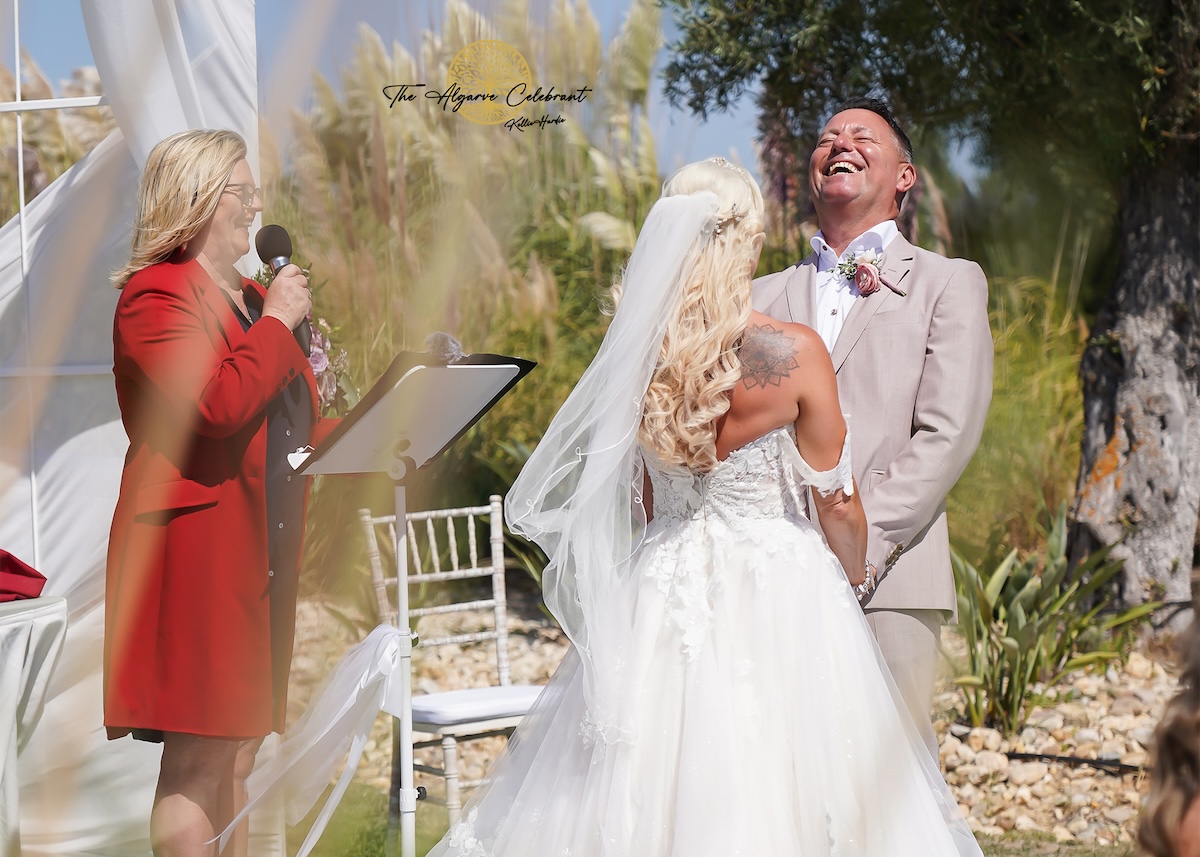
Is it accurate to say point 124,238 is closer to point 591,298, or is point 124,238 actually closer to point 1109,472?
point 591,298

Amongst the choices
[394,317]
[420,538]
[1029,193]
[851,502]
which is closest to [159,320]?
[851,502]

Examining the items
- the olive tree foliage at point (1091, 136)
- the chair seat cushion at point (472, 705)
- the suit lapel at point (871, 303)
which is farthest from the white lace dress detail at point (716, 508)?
the olive tree foliage at point (1091, 136)

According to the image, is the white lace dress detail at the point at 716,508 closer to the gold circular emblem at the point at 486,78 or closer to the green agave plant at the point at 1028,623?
the gold circular emblem at the point at 486,78

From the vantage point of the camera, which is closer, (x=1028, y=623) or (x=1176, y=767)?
(x=1176, y=767)

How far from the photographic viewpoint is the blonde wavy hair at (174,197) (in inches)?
78.2

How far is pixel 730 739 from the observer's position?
178cm

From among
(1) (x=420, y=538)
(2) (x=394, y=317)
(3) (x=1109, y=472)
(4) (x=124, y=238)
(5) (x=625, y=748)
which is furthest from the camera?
(1) (x=420, y=538)

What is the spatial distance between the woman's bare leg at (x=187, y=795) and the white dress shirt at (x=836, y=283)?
1320mm

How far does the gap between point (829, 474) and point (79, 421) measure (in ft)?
5.49

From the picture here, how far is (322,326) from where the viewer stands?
2676mm

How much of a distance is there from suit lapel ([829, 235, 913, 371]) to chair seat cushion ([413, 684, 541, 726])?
113 cm

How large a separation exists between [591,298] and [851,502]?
3.19 m

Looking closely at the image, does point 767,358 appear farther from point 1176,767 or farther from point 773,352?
point 1176,767

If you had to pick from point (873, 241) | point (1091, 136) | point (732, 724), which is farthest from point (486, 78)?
point (1091, 136)
